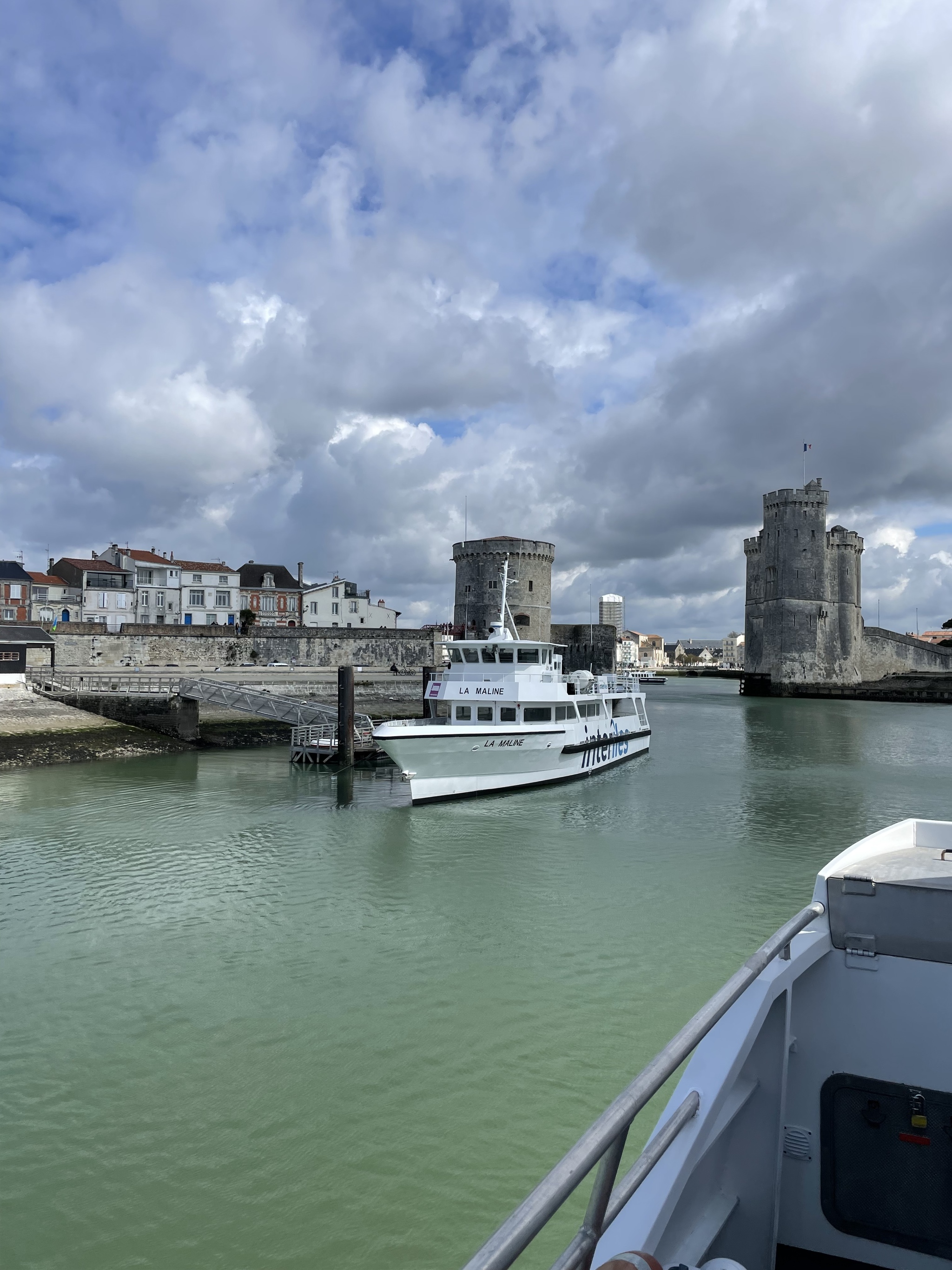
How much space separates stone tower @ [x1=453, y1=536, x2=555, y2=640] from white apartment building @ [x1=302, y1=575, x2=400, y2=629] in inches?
684

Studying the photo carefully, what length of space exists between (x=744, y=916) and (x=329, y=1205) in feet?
27.7

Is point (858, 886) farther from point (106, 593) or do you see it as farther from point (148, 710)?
point (106, 593)

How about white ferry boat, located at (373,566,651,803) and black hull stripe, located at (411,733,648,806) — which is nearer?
white ferry boat, located at (373,566,651,803)

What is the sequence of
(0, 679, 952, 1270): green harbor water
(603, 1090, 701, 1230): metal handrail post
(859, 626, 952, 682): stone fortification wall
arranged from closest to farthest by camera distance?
(603, 1090, 701, 1230): metal handrail post, (0, 679, 952, 1270): green harbor water, (859, 626, 952, 682): stone fortification wall

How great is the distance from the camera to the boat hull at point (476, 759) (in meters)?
20.6

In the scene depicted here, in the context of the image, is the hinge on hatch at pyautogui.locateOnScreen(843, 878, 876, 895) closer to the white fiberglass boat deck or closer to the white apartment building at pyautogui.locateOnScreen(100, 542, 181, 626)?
the white fiberglass boat deck

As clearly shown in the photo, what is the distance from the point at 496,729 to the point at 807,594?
68.8 meters

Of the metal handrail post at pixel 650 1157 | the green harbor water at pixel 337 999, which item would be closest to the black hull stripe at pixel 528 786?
the green harbor water at pixel 337 999

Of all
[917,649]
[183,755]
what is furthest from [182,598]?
[917,649]

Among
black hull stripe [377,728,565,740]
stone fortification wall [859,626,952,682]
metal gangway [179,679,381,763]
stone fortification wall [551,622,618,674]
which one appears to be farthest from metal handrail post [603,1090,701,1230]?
stone fortification wall [859,626,952,682]

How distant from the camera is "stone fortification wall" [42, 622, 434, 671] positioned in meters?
52.5

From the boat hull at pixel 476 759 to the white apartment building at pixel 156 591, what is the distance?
53.2 metres

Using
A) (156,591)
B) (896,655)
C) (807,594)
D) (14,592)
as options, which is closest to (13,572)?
(14,592)

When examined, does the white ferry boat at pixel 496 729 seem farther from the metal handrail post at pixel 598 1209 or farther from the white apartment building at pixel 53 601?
the white apartment building at pixel 53 601
